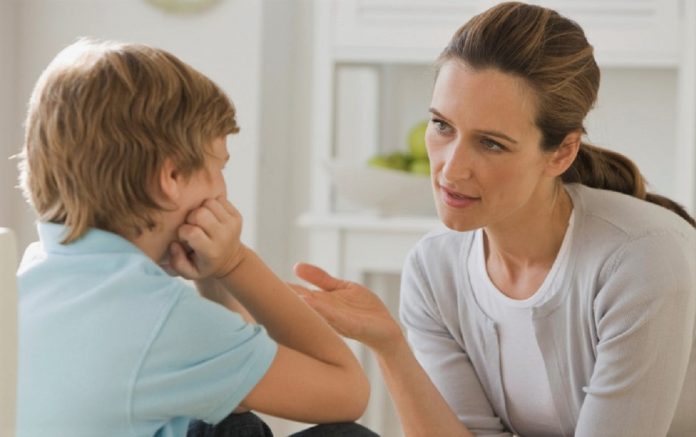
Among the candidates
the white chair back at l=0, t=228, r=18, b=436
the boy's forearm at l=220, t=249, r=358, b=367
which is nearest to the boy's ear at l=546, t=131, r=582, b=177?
the boy's forearm at l=220, t=249, r=358, b=367

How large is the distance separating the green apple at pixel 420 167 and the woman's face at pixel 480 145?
4.57 ft

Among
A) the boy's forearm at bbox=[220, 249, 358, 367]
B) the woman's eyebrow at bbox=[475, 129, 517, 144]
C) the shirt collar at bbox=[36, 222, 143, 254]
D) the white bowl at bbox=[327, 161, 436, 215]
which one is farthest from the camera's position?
the white bowl at bbox=[327, 161, 436, 215]

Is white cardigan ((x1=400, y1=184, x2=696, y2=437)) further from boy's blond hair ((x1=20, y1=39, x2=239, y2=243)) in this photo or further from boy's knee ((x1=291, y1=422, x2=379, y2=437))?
boy's blond hair ((x1=20, y1=39, x2=239, y2=243))

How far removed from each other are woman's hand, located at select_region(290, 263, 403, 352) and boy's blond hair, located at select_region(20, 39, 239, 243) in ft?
1.50

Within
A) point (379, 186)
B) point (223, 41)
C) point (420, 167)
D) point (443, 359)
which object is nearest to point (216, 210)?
point (443, 359)

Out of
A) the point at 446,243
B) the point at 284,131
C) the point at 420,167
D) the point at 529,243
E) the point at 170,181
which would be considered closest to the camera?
the point at 170,181

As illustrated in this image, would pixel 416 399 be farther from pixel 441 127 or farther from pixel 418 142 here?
pixel 418 142

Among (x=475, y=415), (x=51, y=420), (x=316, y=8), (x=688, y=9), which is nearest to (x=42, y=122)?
(x=51, y=420)

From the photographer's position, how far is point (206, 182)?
4.65 feet

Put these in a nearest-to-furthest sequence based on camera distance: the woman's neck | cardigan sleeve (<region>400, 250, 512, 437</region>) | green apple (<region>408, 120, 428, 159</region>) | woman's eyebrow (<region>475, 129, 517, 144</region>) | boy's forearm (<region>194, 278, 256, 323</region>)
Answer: boy's forearm (<region>194, 278, 256, 323</region>), woman's eyebrow (<region>475, 129, 517, 144</region>), the woman's neck, cardigan sleeve (<region>400, 250, 512, 437</region>), green apple (<region>408, 120, 428, 159</region>)

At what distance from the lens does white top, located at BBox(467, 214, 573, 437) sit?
195cm

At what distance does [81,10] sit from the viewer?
3.39 metres

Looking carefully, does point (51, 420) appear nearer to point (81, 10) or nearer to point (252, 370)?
point (252, 370)

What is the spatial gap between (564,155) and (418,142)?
1431 mm
